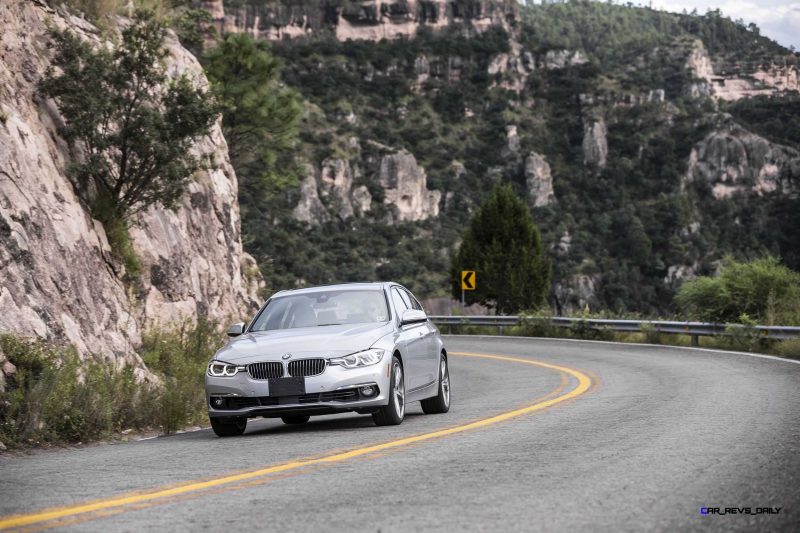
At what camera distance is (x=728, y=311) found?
2797cm

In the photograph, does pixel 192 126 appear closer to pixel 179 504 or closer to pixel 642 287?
pixel 179 504

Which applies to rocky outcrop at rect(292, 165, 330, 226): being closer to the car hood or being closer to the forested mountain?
the forested mountain

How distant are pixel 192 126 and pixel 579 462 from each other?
496 inches

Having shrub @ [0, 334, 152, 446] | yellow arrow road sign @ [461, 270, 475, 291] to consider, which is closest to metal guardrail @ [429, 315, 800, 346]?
yellow arrow road sign @ [461, 270, 475, 291]

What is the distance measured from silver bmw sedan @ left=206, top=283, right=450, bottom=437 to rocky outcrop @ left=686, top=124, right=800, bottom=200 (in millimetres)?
140568

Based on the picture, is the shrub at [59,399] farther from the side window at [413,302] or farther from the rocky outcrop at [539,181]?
the rocky outcrop at [539,181]

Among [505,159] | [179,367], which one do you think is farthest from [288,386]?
[505,159]

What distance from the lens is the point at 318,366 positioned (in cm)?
1034

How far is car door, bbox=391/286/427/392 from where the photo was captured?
449 inches

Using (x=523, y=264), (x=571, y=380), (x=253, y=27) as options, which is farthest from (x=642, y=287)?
(x=571, y=380)

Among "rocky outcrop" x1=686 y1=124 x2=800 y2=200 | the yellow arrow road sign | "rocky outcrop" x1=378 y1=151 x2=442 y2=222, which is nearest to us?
the yellow arrow road sign

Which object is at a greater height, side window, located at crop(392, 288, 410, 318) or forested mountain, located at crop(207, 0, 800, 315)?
forested mountain, located at crop(207, 0, 800, 315)

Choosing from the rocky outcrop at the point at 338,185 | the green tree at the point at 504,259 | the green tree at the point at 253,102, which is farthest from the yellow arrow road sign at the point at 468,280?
the rocky outcrop at the point at 338,185

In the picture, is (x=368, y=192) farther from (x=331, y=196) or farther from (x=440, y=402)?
(x=440, y=402)
